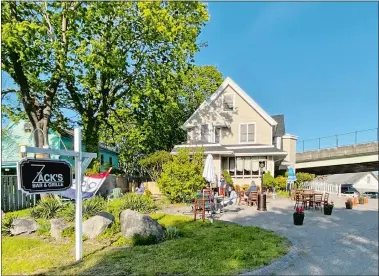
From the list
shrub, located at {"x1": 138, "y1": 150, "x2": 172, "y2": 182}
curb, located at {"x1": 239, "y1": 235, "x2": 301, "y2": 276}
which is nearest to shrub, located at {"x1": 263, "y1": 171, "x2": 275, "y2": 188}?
shrub, located at {"x1": 138, "y1": 150, "x2": 172, "y2": 182}

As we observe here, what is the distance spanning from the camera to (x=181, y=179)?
1476 centimetres

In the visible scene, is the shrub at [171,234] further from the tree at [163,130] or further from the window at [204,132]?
the window at [204,132]

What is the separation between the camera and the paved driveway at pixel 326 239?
17.1ft

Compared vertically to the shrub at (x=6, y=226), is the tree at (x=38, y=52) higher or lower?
higher

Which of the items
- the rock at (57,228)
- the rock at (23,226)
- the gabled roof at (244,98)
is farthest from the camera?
the gabled roof at (244,98)

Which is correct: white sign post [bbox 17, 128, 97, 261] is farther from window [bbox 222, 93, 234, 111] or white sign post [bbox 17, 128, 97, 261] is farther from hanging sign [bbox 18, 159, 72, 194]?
window [bbox 222, 93, 234, 111]

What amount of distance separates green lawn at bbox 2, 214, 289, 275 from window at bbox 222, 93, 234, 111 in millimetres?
18757

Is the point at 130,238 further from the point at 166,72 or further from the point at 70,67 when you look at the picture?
the point at 166,72

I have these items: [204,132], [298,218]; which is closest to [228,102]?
[204,132]

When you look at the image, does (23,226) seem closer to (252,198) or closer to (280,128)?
(252,198)

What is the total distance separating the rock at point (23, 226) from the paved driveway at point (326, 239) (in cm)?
620

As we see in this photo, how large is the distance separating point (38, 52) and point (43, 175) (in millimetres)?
9884

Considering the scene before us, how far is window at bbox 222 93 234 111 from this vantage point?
26.0 metres

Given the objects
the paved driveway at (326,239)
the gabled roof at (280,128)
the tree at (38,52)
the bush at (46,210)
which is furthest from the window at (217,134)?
the bush at (46,210)
